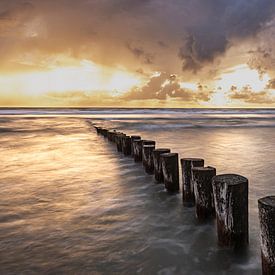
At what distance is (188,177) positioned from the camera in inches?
191

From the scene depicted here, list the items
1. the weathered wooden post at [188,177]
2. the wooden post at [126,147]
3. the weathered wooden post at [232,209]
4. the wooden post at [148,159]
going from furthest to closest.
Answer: the wooden post at [126,147] < the wooden post at [148,159] < the weathered wooden post at [188,177] < the weathered wooden post at [232,209]

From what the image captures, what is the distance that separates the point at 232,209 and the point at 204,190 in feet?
2.70

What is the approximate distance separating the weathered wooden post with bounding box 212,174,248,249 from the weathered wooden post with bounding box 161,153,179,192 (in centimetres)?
195

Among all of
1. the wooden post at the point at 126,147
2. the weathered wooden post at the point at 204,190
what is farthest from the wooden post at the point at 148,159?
the weathered wooden post at the point at 204,190

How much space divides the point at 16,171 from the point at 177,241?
5611mm

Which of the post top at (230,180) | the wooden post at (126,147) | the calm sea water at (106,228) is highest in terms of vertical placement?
the post top at (230,180)

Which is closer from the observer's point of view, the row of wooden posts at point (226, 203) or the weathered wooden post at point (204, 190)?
the row of wooden posts at point (226, 203)

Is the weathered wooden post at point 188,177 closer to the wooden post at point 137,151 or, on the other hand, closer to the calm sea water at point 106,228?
the calm sea water at point 106,228

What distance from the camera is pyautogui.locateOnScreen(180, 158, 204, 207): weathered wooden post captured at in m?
4.77

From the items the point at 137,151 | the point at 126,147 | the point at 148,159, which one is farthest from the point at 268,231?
the point at 126,147

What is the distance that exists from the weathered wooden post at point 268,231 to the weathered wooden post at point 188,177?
2119 mm

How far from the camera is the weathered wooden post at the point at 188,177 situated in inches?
188

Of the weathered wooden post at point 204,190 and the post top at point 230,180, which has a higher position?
the post top at point 230,180

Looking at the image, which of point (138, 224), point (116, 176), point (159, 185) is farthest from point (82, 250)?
point (116, 176)
